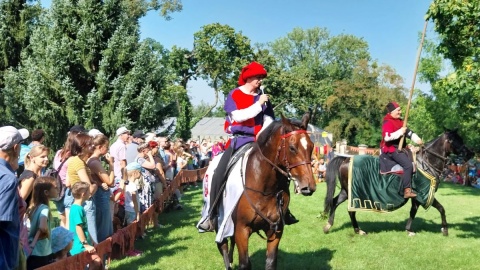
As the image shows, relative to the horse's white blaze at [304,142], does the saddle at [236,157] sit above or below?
below

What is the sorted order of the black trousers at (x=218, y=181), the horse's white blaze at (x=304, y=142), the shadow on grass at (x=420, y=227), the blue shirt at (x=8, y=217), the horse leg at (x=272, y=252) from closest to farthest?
the blue shirt at (x=8, y=217)
the horse's white blaze at (x=304, y=142)
the horse leg at (x=272, y=252)
the black trousers at (x=218, y=181)
the shadow on grass at (x=420, y=227)

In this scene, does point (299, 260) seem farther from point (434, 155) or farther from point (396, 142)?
point (434, 155)

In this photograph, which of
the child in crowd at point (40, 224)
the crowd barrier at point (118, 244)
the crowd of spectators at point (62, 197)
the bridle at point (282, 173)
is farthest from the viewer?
the bridle at point (282, 173)

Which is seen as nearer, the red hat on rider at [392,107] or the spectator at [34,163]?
the spectator at [34,163]

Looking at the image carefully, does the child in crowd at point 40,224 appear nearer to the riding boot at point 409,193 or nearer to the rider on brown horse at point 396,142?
the rider on brown horse at point 396,142

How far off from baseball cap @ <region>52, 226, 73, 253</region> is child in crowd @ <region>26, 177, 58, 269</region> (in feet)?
0.36

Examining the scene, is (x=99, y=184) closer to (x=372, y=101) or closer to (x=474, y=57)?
(x=474, y=57)

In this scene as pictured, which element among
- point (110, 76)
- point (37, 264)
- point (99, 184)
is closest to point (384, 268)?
point (99, 184)

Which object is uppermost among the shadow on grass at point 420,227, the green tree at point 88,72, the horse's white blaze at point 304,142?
the green tree at point 88,72

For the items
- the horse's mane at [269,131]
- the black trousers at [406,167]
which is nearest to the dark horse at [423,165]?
the black trousers at [406,167]

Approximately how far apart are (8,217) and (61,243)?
6.67 feet

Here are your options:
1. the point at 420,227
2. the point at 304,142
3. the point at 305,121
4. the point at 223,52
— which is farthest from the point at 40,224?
the point at 223,52

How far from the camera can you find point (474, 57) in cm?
1484

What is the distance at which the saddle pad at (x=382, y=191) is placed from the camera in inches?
385
